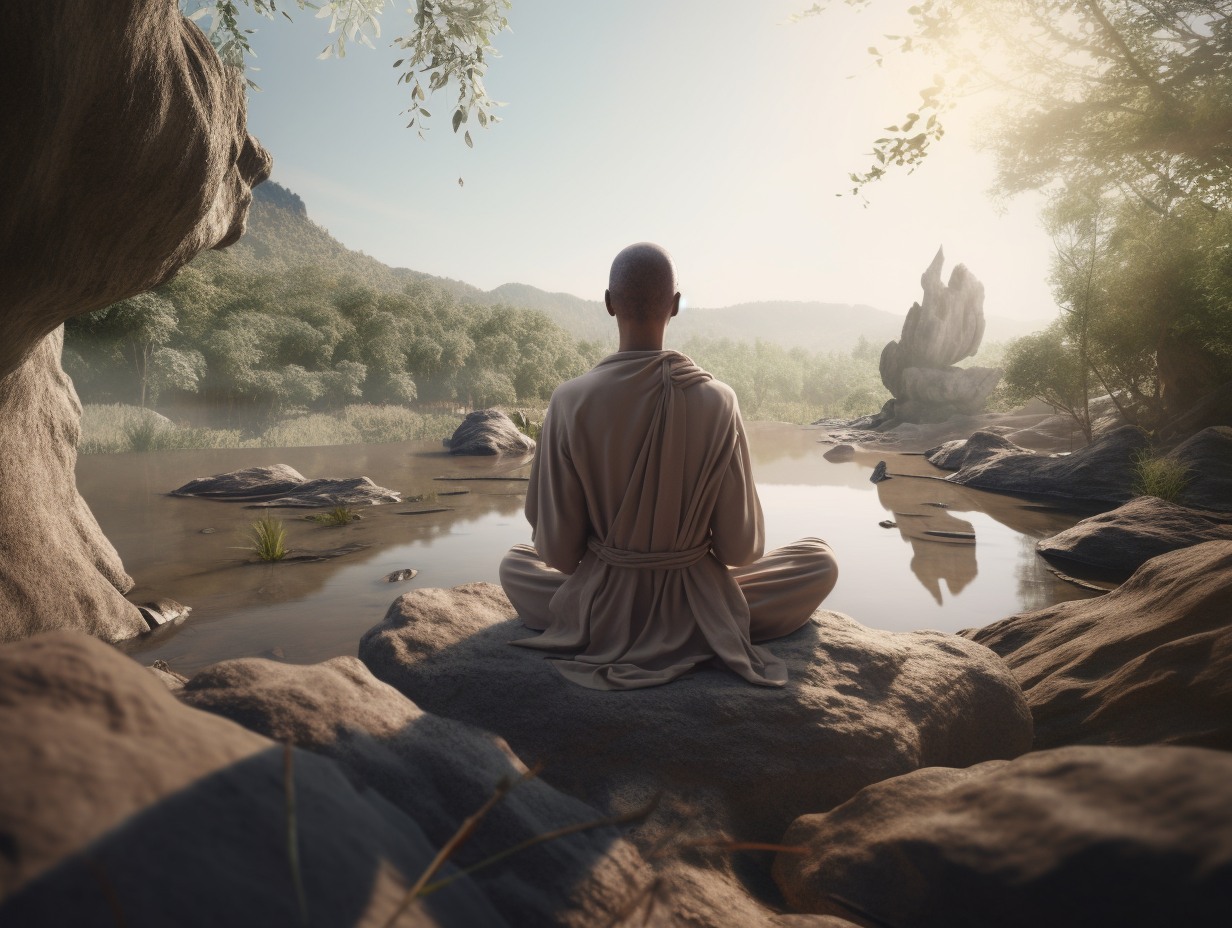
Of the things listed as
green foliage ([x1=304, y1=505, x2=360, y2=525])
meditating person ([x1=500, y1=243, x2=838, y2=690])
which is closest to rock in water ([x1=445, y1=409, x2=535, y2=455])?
green foliage ([x1=304, y1=505, x2=360, y2=525])

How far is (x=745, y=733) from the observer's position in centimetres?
239

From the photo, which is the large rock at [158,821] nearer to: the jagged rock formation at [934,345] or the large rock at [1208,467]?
the large rock at [1208,467]

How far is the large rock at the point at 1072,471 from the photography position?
33.5 feet

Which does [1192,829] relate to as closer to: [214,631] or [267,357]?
[214,631]

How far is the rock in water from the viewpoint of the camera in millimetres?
16312

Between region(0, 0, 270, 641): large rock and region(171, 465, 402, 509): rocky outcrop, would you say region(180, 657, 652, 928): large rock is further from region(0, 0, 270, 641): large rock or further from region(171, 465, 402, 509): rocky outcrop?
region(171, 465, 402, 509): rocky outcrop

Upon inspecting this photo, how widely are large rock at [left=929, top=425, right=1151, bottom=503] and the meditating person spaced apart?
1030 centimetres

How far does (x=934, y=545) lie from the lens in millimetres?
7535

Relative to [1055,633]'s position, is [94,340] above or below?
above

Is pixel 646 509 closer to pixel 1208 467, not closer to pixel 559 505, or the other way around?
pixel 559 505

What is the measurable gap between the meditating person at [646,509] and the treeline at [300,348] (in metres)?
19.7

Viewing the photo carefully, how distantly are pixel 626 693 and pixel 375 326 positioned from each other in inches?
1391

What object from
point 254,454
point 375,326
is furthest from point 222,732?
point 375,326

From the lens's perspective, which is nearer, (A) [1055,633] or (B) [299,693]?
(B) [299,693]
